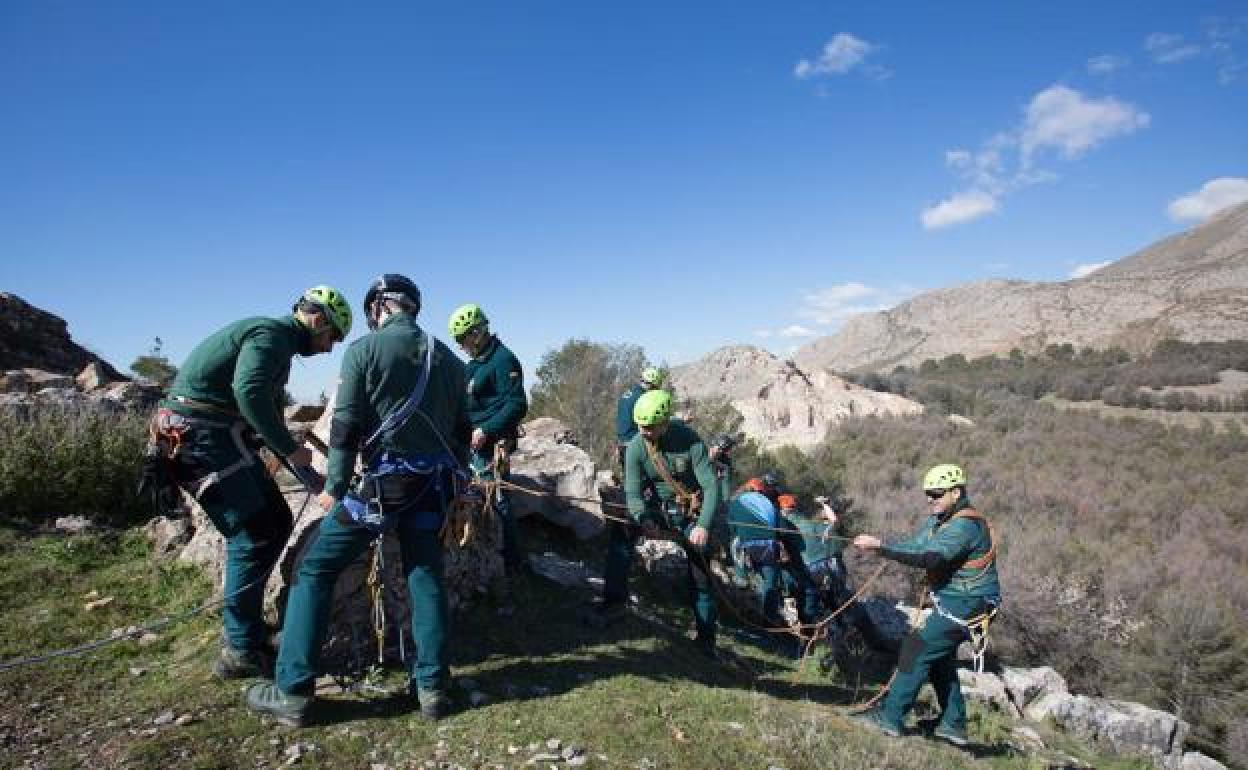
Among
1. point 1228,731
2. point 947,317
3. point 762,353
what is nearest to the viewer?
point 1228,731

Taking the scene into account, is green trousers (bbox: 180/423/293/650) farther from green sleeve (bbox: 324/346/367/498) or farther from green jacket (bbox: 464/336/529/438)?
green jacket (bbox: 464/336/529/438)

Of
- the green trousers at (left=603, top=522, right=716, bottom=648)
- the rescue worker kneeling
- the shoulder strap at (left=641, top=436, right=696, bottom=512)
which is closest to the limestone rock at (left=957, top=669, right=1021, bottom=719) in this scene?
the rescue worker kneeling

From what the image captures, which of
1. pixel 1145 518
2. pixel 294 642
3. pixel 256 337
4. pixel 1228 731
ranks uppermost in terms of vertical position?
pixel 256 337

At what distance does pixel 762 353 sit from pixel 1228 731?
2632 centimetres

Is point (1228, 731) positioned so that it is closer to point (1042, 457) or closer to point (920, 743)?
point (920, 743)

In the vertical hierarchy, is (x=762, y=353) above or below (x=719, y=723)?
above

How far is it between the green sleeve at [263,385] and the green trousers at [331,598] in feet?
1.65

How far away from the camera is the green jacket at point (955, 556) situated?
5105 mm

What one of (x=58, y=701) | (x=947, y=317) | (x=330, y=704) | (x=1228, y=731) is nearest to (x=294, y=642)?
(x=330, y=704)

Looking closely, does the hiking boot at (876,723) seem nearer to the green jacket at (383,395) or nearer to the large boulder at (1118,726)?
the green jacket at (383,395)

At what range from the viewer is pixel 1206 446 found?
2366 centimetres

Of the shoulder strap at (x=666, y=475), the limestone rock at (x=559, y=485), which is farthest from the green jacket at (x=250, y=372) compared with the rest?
the limestone rock at (x=559, y=485)

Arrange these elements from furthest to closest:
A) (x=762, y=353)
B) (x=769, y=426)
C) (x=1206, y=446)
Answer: (x=762, y=353)
(x=769, y=426)
(x=1206, y=446)

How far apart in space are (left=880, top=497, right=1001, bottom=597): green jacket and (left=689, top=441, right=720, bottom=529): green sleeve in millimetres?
1327
